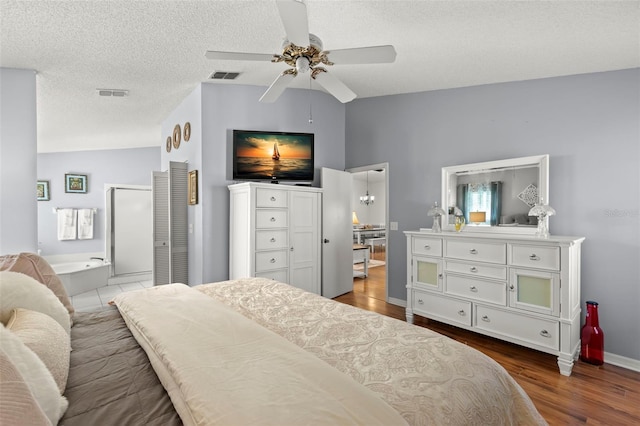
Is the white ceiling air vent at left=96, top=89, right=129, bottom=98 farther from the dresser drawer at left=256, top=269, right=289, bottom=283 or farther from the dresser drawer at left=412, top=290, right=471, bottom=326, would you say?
the dresser drawer at left=412, top=290, right=471, bottom=326

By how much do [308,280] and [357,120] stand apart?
2416mm

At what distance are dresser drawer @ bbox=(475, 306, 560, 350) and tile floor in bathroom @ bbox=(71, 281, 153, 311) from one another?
184 inches

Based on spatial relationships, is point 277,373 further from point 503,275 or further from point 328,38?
point 328,38

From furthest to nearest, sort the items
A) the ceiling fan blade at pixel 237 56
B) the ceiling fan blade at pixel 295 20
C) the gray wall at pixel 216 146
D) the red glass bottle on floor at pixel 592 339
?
the gray wall at pixel 216 146 → the red glass bottle on floor at pixel 592 339 → the ceiling fan blade at pixel 237 56 → the ceiling fan blade at pixel 295 20

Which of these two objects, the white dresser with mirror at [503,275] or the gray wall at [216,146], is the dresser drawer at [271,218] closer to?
the gray wall at [216,146]

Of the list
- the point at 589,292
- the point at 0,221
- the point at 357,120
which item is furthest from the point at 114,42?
the point at 589,292

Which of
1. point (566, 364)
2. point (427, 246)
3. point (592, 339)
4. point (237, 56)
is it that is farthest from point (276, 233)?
point (592, 339)

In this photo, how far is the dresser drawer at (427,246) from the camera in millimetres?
3254

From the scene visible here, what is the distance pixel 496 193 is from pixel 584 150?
30.8 inches

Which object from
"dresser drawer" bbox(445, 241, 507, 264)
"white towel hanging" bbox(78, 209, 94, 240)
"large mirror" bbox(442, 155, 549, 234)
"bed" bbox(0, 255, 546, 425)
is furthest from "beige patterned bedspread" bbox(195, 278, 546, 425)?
"white towel hanging" bbox(78, 209, 94, 240)

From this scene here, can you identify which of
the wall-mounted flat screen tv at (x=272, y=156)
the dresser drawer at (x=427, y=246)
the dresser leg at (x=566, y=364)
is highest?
the wall-mounted flat screen tv at (x=272, y=156)

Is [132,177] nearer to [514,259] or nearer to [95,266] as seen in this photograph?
[95,266]

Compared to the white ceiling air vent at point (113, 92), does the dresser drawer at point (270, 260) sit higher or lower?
lower

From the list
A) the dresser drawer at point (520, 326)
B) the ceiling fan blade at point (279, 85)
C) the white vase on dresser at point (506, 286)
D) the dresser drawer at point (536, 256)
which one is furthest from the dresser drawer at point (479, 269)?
the ceiling fan blade at point (279, 85)
